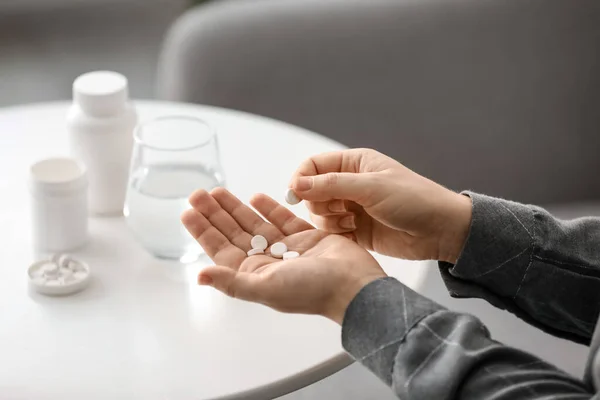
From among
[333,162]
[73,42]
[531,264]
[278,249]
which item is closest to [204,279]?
[278,249]

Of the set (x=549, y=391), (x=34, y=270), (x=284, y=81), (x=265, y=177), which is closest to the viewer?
(x=549, y=391)

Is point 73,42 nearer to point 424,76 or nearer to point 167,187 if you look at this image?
point 424,76

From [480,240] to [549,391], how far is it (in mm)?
192

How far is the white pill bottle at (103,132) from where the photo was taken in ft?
3.67

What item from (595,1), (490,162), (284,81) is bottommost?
(490,162)

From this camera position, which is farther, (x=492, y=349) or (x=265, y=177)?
(x=265, y=177)

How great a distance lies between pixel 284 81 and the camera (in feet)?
5.58

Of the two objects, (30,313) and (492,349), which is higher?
(492,349)

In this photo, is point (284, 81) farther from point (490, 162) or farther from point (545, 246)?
point (545, 246)

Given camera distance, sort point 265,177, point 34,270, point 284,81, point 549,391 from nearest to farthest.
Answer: point 549,391 < point 34,270 < point 265,177 < point 284,81

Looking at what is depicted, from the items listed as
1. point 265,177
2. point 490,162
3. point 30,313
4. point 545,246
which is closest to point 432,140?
point 490,162

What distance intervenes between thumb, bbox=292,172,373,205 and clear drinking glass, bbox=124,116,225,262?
16cm

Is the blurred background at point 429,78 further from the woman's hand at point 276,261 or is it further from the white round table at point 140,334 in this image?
the woman's hand at point 276,261

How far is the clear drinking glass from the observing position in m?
1.05
